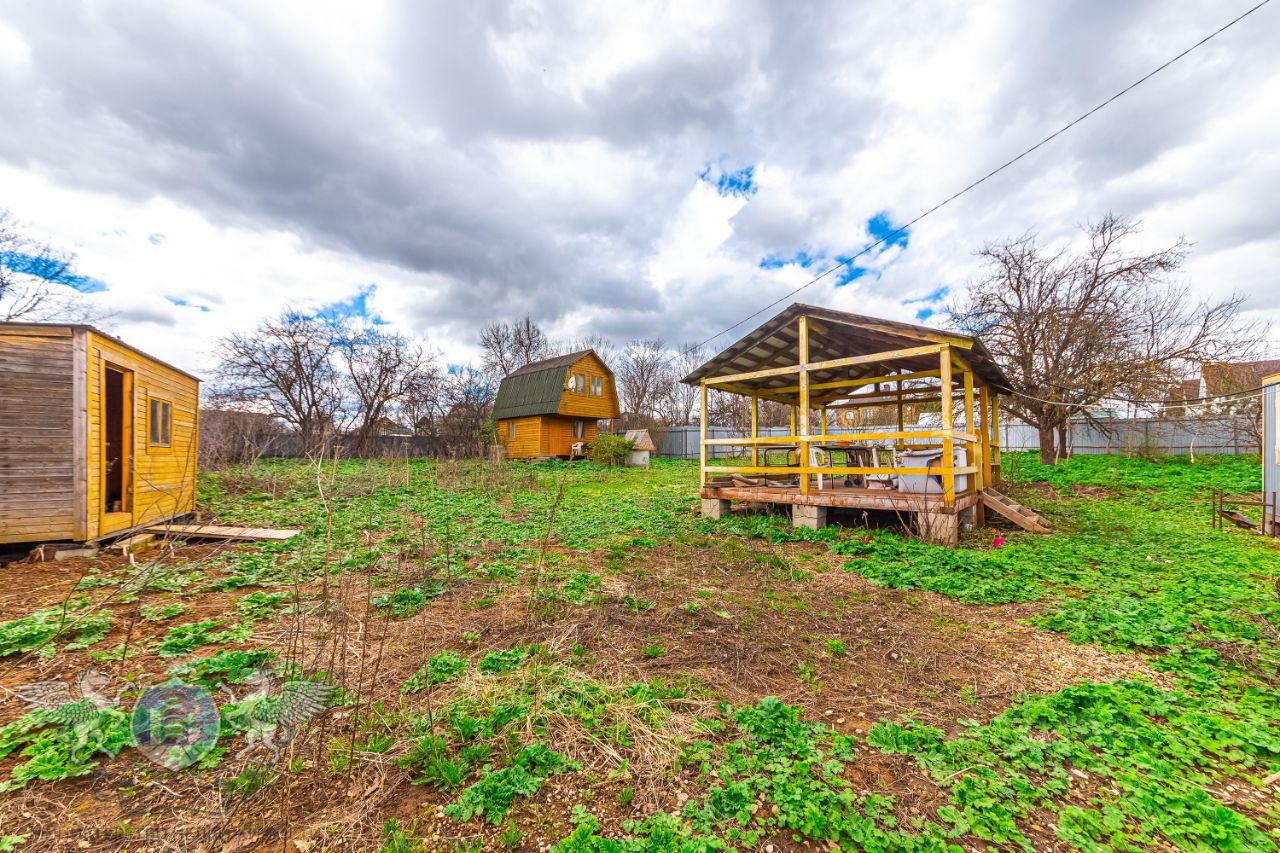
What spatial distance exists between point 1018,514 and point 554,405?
16.8 metres

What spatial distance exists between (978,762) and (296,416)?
2451 centimetres

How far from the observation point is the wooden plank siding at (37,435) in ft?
17.6

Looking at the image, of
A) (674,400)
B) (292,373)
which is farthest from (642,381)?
(292,373)

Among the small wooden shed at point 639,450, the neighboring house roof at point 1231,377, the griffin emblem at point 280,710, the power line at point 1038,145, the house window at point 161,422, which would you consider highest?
the power line at point 1038,145

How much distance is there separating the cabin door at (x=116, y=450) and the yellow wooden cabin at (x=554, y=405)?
1420 cm

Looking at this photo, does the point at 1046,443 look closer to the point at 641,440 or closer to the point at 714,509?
the point at 714,509

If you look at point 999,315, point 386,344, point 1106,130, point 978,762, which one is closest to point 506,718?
A: point 978,762

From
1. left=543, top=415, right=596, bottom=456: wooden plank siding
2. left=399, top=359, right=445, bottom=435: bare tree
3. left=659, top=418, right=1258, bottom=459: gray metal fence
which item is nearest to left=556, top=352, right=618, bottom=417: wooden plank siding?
left=543, top=415, right=596, bottom=456: wooden plank siding

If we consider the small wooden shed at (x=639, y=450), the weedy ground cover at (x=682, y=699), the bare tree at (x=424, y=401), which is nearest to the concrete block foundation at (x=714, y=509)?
the weedy ground cover at (x=682, y=699)

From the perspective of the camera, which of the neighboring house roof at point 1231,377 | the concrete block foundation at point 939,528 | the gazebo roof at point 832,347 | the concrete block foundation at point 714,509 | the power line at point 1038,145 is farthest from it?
the neighboring house roof at point 1231,377

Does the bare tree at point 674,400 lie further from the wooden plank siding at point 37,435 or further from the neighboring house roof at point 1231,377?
the wooden plank siding at point 37,435

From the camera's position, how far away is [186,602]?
14.3 ft

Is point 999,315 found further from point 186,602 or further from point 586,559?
point 186,602

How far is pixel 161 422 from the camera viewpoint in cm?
748
